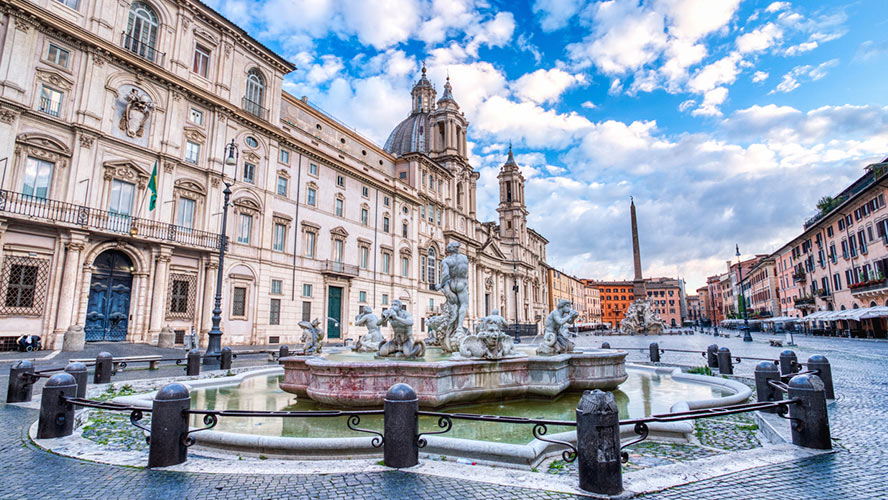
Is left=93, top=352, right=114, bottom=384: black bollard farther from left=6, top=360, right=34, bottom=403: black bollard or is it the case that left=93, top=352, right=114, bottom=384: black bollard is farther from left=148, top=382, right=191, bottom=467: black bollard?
left=148, top=382, right=191, bottom=467: black bollard

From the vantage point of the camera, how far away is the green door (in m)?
31.3

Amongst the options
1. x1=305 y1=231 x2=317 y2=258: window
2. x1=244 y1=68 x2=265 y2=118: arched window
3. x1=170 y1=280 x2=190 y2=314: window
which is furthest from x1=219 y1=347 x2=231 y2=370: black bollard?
x1=244 y1=68 x2=265 y2=118: arched window

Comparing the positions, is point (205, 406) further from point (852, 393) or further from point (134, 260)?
point (134, 260)

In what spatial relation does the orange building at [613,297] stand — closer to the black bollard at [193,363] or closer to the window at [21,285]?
the window at [21,285]

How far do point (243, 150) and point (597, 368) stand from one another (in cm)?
2439

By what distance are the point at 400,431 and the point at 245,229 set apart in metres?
24.9

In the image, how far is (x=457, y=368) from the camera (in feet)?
22.7

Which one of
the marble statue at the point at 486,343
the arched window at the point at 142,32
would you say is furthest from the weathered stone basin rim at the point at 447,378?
the arched window at the point at 142,32

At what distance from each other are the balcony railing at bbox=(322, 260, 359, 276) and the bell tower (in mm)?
42116

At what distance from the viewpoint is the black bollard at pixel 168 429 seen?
4.18 metres

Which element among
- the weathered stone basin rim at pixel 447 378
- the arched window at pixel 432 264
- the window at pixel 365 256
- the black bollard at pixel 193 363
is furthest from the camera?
the arched window at pixel 432 264

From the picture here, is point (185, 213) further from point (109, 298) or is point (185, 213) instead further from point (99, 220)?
point (109, 298)

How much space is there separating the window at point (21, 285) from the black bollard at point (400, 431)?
20331mm

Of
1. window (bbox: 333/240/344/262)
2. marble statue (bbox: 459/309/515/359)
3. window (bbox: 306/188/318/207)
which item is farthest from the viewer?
window (bbox: 333/240/344/262)
